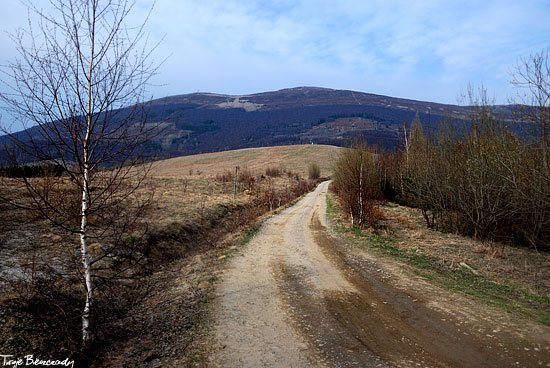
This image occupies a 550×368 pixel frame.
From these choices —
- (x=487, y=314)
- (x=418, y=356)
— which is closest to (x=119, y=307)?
(x=418, y=356)

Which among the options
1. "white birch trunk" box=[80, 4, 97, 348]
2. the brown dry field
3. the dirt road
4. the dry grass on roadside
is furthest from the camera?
the brown dry field

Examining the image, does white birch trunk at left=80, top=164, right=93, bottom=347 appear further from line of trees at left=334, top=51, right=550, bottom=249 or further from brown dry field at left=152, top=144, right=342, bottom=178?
brown dry field at left=152, top=144, right=342, bottom=178

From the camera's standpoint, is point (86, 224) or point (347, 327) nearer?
point (86, 224)

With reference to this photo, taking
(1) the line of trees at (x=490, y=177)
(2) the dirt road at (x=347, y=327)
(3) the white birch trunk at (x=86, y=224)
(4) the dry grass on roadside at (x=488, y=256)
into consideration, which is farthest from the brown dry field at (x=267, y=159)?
(3) the white birch trunk at (x=86, y=224)

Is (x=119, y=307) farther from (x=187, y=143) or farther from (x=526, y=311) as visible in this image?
(x=187, y=143)

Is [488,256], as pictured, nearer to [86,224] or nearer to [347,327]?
[347,327]

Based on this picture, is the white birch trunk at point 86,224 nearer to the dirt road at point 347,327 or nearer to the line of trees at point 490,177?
the dirt road at point 347,327

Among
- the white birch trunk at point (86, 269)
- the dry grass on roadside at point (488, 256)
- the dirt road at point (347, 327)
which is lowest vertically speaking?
the dry grass on roadside at point (488, 256)

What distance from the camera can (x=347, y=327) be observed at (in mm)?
5539

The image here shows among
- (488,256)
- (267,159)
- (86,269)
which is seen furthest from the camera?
(267,159)

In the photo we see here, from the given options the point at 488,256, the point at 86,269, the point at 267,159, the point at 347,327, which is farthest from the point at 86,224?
the point at 267,159

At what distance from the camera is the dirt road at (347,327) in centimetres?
455

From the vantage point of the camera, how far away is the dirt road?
4555 mm

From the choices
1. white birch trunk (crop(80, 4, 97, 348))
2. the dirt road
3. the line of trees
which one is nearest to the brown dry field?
the line of trees
